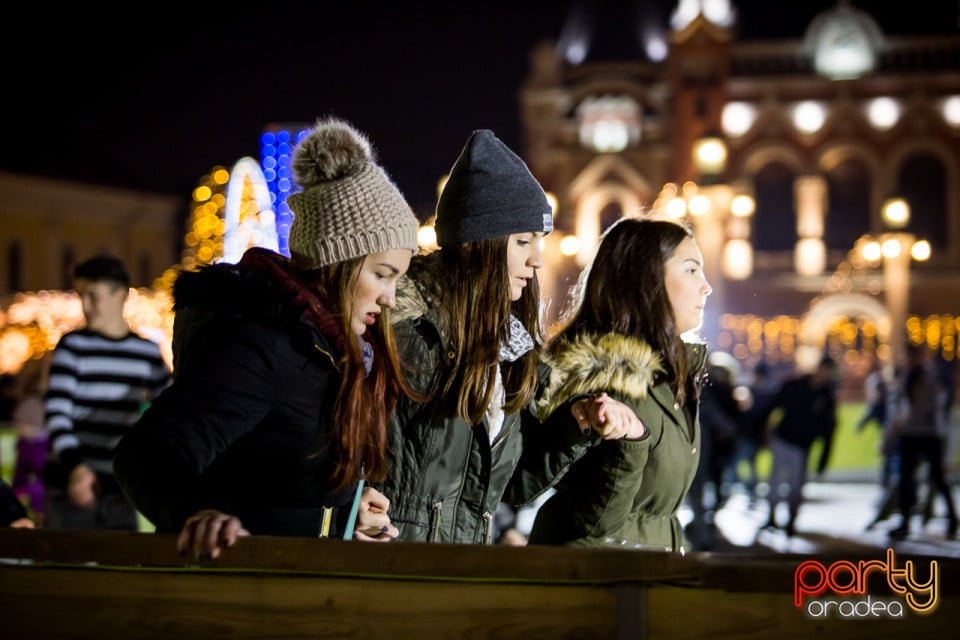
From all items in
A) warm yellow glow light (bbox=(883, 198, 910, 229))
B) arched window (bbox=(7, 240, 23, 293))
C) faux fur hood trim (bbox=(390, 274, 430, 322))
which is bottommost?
faux fur hood trim (bbox=(390, 274, 430, 322))

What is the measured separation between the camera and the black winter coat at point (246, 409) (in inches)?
93.1

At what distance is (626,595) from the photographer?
229 centimetres

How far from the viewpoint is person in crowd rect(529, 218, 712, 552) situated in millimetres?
3465

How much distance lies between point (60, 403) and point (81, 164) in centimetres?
4350

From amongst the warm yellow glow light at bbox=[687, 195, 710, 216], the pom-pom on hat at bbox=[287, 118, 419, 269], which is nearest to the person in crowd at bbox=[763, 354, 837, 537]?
the warm yellow glow light at bbox=[687, 195, 710, 216]

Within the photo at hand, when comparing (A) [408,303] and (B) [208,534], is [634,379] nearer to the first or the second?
(A) [408,303]

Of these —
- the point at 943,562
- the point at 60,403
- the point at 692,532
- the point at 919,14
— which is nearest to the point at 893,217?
the point at 692,532

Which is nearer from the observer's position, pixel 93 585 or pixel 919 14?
pixel 93 585

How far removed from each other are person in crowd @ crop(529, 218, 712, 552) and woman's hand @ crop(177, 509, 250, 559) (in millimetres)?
1348

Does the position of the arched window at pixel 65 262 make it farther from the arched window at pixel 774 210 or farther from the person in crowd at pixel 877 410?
the person in crowd at pixel 877 410

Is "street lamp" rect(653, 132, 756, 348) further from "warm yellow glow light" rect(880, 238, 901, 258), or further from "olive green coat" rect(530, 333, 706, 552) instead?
"warm yellow glow light" rect(880, 238, 901, 258)

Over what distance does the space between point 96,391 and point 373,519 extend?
9.91ft

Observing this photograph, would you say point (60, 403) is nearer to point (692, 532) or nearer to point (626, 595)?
point (626, 595)

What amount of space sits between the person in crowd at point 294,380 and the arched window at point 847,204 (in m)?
39.4
